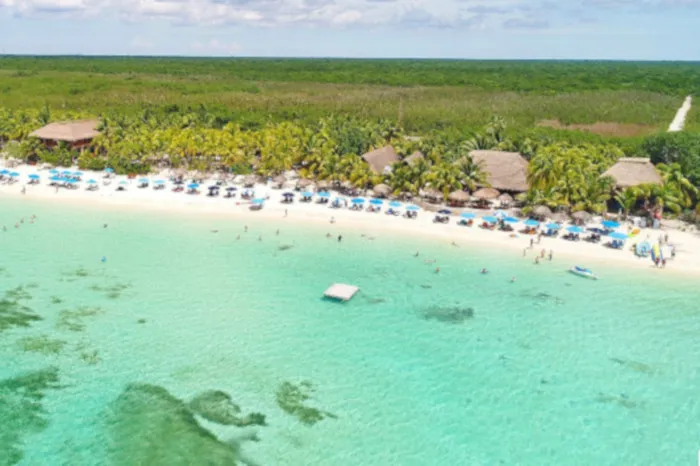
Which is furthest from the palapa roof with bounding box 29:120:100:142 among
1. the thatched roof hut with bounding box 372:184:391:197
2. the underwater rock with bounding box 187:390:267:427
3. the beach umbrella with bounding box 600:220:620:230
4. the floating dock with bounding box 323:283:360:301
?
the beach umbrella with bounding box 600:220:620:230

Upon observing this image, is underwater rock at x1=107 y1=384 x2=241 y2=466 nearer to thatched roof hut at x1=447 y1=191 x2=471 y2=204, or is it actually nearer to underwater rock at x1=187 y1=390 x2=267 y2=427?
underwater rock at x1=187 y1=390 x2=267 y2=427

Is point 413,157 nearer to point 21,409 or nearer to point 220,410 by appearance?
point 220,410

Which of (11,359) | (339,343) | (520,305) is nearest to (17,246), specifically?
(11,359)

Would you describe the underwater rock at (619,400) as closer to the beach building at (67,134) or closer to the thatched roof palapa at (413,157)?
the thatched roof palapa at (413,157)

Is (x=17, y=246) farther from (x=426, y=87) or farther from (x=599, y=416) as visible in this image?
(x=426, y=87)

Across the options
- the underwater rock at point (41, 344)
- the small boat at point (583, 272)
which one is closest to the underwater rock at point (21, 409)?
the underwater rock at point (41, 344)
